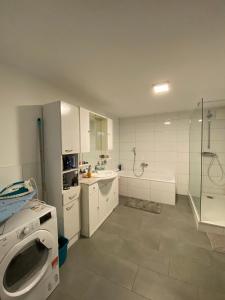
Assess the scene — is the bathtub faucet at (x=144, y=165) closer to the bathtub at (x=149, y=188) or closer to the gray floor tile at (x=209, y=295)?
the bathtub at (x=149, y=188)

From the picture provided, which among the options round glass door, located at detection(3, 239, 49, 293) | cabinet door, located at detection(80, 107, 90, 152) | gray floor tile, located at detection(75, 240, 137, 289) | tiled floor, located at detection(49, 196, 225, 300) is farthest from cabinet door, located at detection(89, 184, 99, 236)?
round glass door, located at detection(3, 239, 49, 293)

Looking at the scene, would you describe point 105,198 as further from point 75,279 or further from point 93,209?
point 75,279

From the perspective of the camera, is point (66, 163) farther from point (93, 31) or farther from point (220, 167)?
point (220, 167)

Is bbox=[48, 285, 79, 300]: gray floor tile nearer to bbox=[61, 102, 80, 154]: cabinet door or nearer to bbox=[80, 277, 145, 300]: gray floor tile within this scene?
bbox=[80, 277, 145, 300]: gray floor tile

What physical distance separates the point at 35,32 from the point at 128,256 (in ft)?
8.38

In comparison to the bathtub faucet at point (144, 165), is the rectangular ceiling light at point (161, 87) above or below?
above

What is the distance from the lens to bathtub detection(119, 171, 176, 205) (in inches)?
125

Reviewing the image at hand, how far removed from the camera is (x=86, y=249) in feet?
6.18

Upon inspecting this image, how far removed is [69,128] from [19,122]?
0.58 m

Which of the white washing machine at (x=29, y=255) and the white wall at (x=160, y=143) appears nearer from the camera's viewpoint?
the white washing machine at (x=29, y=255)

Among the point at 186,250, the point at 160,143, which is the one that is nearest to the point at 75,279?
the point at 186,250

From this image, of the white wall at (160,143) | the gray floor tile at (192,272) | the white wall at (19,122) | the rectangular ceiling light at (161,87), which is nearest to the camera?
the gray floor tile at (192,272)

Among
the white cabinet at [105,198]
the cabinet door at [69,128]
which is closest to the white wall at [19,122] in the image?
the cabinet door at [69,128]

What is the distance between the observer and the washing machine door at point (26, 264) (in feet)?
3.32
